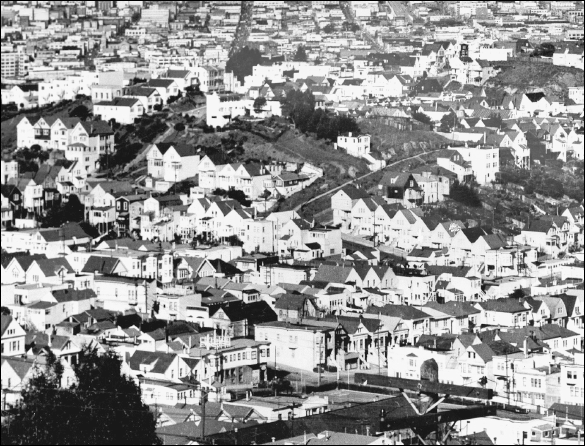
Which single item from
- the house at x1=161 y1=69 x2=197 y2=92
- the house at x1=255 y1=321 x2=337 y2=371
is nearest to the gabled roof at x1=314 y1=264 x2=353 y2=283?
the house at x1=255 y1=321 x2=337 y2=371

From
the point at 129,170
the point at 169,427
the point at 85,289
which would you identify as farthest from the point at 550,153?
the point at 169,427

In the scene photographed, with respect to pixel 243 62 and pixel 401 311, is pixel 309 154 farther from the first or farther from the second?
pixel 401 311

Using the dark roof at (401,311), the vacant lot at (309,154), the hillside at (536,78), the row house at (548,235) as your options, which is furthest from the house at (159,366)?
the hillside at (536,78)

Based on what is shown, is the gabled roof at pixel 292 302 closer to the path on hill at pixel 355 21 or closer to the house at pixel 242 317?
the house at pixel 242 317

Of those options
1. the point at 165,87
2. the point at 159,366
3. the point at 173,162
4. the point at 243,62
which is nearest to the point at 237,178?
the point at 173,162

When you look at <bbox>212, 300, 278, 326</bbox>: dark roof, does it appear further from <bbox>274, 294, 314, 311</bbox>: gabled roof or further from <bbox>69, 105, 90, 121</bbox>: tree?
<bbox>69, 105, 90, 121</bbox>: tree
